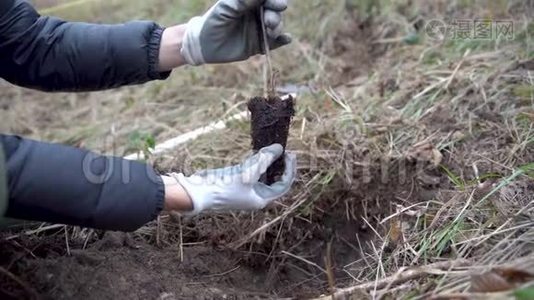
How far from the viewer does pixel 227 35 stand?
1915 mm

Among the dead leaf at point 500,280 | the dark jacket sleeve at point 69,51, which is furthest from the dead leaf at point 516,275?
the dark jacket sleeve at point 69,51

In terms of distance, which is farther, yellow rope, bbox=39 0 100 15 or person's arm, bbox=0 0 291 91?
yellow rope, bbox=39 0 100 15

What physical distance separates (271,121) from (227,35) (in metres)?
0.28

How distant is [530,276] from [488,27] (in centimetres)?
189

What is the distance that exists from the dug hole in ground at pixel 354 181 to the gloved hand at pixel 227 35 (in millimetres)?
385

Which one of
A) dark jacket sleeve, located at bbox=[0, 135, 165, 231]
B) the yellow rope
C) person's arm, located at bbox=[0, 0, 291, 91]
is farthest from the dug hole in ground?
the yellow rope

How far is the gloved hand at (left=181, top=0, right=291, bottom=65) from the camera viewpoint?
185 cm

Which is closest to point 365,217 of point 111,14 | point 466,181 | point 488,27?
point 466,181

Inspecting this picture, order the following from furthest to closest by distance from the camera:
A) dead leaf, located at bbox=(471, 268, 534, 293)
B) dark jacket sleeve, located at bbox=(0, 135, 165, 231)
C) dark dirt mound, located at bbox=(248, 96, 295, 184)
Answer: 1. dark dirt mound, located at bbox=(248, 96, 295, 184)
2. dark jacket sleeve, located at bbox=(0, 135, 165, 231)
3. dead leaf, located at bbox=(471, 268, 534, 293)

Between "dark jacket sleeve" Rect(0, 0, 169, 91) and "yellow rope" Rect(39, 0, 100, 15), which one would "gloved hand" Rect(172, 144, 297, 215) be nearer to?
"dark jacket sleeve" Rect(0, 0, 169, 91)

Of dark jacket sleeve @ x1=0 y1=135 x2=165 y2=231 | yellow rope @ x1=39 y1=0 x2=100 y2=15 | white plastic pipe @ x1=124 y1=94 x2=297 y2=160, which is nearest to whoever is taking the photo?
dark jacket sleeve @ x1=0 y1=135 x2=165 y2=231

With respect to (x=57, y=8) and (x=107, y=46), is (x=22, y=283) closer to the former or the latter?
(x=107, y=46)

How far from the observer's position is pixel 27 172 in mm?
1428

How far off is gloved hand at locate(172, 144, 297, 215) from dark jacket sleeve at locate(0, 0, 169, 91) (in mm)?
462
